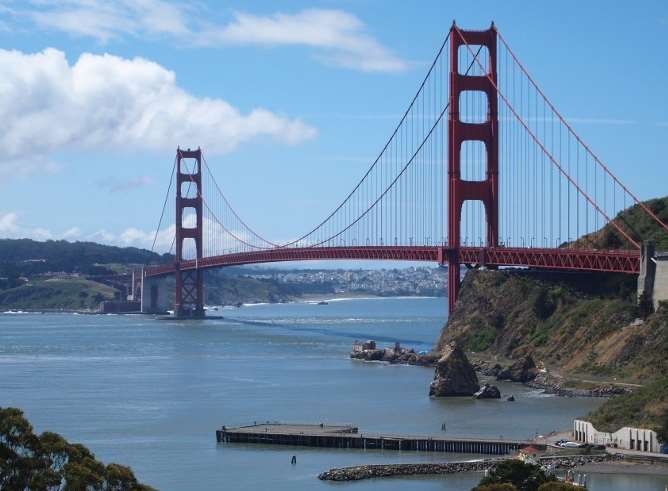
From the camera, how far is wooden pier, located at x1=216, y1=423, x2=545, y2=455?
125ft

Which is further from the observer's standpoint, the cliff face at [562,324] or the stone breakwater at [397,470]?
the cliff face at [562,324]

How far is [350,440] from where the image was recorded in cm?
3934

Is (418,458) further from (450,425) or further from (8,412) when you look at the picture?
(8,412)

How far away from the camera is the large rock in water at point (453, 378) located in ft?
166

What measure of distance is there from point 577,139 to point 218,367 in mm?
16721

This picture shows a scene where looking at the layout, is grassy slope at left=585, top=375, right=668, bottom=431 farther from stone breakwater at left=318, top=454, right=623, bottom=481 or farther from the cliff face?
the cliff face

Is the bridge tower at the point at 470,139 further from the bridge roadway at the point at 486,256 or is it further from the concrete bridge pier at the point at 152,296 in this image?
the concrete bridge pier at the point at 152,296

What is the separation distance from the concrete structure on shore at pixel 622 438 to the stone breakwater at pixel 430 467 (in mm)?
876

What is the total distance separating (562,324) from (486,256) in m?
7.02

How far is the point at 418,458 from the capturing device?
37281 mm

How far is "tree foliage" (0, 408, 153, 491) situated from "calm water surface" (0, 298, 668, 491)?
27.7 ft

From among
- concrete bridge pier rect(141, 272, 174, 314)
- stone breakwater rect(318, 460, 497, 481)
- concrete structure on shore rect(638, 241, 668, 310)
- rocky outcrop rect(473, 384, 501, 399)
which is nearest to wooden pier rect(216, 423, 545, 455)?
stone breakwater rect(318, 460, 497, 481)

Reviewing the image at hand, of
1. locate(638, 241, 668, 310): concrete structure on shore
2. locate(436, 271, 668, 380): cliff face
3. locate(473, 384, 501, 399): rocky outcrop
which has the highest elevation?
locate(638, 241, 668, 310): concrete structure on shore

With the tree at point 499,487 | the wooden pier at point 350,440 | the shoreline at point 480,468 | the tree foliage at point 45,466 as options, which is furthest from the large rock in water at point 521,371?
the tree foliage at point 45,466
